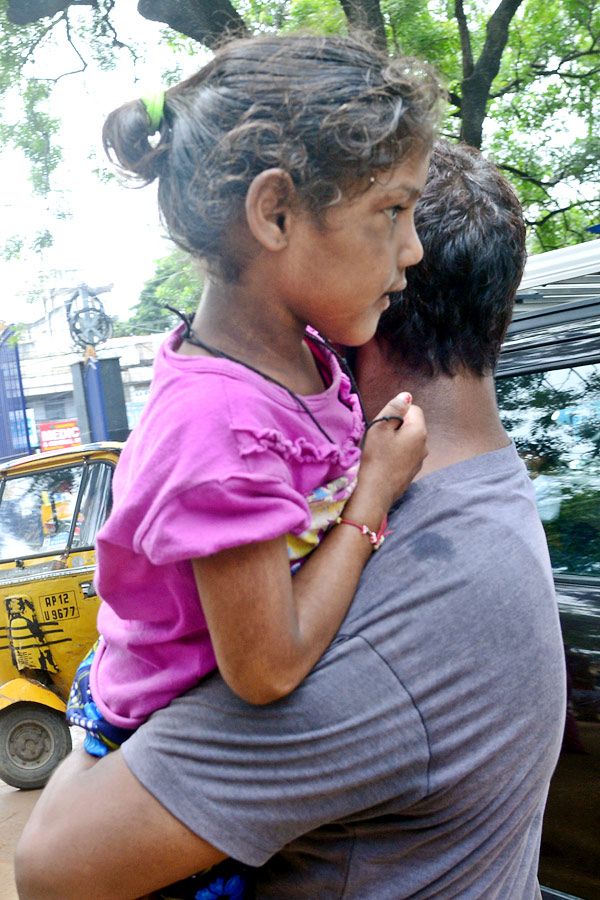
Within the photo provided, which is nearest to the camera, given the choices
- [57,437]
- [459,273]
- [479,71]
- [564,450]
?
[459,273]

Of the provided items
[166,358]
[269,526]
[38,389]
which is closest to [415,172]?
[166,358]

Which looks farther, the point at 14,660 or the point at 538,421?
the point at 14,660

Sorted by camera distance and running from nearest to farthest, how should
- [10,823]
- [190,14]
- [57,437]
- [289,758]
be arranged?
[289,758]
[10,823]
[190,14]
[57,437]

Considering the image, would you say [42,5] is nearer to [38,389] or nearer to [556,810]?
[556,810]

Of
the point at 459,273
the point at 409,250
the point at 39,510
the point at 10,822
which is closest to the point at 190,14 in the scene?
the point at 39,510

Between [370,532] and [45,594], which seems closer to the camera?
[370,532]

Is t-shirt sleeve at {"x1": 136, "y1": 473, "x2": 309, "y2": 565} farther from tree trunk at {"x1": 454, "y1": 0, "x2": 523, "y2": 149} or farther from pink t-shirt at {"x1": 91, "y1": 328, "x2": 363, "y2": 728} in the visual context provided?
tree trunk at {"x1": 454, "y1": 0, "x2": 523, "y2": 149}

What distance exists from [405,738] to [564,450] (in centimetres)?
179

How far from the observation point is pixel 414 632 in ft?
3.42

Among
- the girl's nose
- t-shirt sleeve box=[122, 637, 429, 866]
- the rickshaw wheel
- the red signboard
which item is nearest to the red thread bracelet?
t-shirt sleeve box=[122, 637, 429, 866]

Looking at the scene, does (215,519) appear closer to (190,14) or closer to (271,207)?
(271,207)

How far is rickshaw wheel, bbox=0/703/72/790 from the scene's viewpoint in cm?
582

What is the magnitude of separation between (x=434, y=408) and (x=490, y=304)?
0.17m

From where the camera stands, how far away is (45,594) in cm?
590
